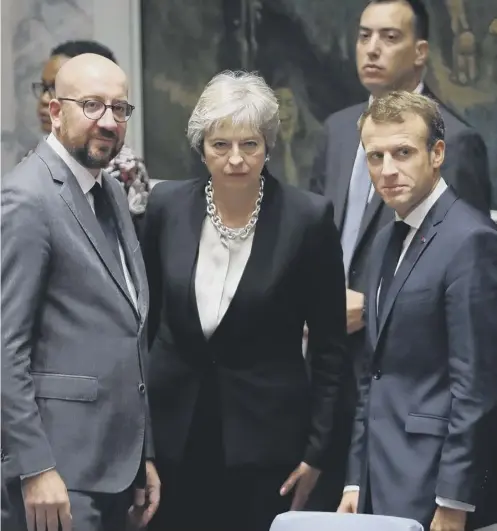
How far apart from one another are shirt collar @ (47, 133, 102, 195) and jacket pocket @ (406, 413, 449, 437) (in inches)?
39.0

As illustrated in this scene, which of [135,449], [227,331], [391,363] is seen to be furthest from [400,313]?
[135,449]

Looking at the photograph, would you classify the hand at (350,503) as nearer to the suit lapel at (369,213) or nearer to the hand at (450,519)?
the hand at (450,519)

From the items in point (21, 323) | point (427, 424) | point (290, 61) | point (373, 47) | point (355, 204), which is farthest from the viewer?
point (290, 61)

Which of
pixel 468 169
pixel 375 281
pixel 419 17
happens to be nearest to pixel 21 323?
pixel 375 281

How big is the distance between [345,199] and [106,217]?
2.68 ft

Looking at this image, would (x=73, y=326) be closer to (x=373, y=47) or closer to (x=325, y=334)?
(x=325, y=334)

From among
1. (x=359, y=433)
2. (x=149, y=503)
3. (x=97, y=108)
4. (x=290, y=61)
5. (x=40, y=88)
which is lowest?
(x=149, y=503)

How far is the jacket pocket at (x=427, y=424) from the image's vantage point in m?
2.84

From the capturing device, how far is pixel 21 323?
273cm

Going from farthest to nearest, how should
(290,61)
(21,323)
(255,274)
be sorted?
(290,61)
(255,274)
(21,323)

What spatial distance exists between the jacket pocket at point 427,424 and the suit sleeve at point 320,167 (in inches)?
37.7

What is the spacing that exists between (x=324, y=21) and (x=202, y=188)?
1138 mm

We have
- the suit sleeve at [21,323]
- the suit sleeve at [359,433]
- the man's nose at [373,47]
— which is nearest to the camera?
the suit sleeve at [21,323]

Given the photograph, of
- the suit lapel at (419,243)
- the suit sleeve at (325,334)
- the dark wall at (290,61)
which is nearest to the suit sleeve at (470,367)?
the suit lapel at (419,243)
